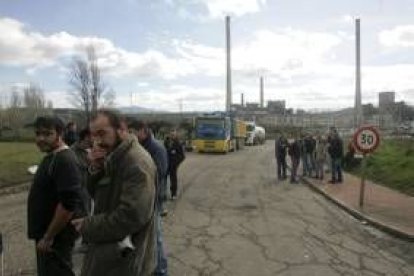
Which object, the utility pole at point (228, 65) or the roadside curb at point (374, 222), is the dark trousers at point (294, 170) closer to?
the roadside curb at point (374, 222)

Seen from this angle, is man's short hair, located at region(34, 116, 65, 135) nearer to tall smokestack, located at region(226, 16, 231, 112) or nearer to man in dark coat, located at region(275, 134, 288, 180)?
man in dark coat, located at region(275, 134, 288, 180)

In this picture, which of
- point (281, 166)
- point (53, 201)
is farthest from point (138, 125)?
point (281, 166)

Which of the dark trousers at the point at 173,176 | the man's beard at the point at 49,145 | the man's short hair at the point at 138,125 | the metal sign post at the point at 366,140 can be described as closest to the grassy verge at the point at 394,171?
the metal sign post at the point at 366,140

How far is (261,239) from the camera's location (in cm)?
1223

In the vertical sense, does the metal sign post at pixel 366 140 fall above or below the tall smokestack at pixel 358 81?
below

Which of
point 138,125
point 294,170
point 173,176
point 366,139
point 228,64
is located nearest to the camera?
point 138,125

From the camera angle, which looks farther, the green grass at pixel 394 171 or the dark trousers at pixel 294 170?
the dark trousers at pixel 294 170

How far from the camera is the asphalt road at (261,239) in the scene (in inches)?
390

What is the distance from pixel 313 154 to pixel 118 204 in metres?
22.5

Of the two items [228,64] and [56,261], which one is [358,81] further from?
[228,64]

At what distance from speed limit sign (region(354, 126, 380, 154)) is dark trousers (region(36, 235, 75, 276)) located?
1245 centimetres

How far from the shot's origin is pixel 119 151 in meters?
4.41

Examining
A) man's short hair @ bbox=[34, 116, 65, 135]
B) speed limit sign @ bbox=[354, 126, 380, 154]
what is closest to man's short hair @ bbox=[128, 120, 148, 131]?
man's short hair @ bbox=[34, 116, 65, 135]

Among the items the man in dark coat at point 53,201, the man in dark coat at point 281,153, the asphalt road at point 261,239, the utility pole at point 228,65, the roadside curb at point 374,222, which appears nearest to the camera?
the man in dark coat at point 53,201
